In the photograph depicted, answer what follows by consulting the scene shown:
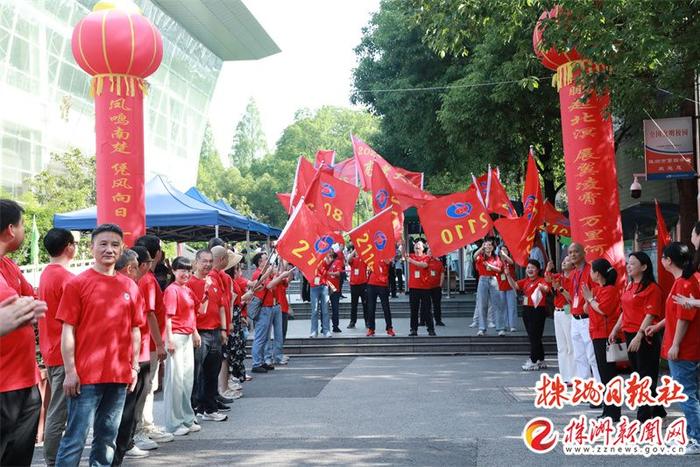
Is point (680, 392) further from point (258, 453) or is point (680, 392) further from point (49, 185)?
point (49, 185)

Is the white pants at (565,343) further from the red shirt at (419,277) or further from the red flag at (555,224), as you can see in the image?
the red shirt at (419,277)

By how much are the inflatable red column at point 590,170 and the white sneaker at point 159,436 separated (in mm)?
7183

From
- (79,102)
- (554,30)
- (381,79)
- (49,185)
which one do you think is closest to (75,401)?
(554,30)

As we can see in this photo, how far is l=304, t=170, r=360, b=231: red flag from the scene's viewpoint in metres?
13.6

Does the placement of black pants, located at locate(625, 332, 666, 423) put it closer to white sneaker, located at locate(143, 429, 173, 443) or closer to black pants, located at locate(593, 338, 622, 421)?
black pants, located at locate(593, 338, 622, 421)

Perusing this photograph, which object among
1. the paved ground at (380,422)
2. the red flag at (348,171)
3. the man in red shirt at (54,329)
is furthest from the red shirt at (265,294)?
the red flag at (348,171)

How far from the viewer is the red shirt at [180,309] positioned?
7.34 m

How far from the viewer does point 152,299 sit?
650cm

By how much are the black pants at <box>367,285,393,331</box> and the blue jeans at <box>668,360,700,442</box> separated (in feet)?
31.0

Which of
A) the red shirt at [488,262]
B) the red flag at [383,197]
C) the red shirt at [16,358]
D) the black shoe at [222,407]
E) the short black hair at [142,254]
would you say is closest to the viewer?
the red shirt at [16,358]

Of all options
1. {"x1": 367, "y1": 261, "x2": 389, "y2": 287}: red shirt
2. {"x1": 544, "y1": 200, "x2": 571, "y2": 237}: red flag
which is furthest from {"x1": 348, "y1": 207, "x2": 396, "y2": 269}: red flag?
{"x1": 544, "y1": 200, "x2": 571, "y2": 237}: red flag

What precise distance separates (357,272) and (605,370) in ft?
32.5

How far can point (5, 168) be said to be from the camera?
35.4 meters

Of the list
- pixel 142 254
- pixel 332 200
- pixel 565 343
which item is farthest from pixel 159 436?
pixel 332 200
